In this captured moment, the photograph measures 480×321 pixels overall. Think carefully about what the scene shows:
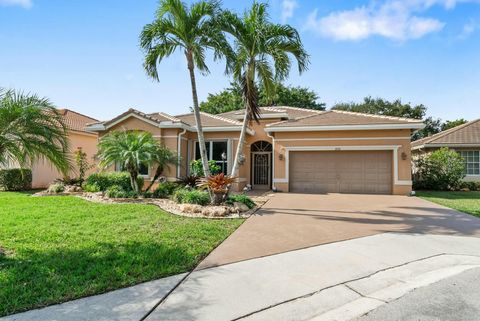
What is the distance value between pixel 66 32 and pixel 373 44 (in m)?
13.4

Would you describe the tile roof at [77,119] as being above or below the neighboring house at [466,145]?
above

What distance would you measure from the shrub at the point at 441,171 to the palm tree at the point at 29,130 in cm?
2153

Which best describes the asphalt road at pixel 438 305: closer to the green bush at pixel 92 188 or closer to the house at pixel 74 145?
the green bush at pixel 92 188

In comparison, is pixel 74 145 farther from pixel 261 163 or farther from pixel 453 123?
pixel 453 123

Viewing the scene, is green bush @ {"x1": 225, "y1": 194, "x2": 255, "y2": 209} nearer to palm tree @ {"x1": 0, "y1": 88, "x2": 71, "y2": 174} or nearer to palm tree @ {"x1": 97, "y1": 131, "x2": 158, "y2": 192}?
palm tree @ {"x1": 97, "y1": 131, "x2": 158, "y2": 192}

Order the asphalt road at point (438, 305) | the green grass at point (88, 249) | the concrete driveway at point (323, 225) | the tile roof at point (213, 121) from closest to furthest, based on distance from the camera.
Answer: the asphalt road at point (438, 305), the green grass at point (88, 249), the concrete driveway at point (323, 225), the tile roof at point (213, 121)

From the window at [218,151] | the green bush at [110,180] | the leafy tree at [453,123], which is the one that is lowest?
the green bush at [110,180]

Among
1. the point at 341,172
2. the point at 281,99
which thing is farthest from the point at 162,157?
the point at 281,99

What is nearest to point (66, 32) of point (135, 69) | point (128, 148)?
point (135, 69)

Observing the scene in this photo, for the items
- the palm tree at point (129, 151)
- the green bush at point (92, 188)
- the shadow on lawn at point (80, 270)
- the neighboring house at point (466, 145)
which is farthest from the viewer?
the neighboring house at point (466, 145)

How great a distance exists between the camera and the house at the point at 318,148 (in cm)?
1641

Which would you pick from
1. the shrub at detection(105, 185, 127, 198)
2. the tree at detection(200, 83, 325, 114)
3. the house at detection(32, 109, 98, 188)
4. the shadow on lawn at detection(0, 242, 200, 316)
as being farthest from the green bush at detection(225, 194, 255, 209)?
the tree at detection(200, 83, 325, 114)

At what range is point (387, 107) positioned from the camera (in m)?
44.7

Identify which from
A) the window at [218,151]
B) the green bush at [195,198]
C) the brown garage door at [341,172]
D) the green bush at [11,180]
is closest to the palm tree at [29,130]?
the green bush at [195,198]
